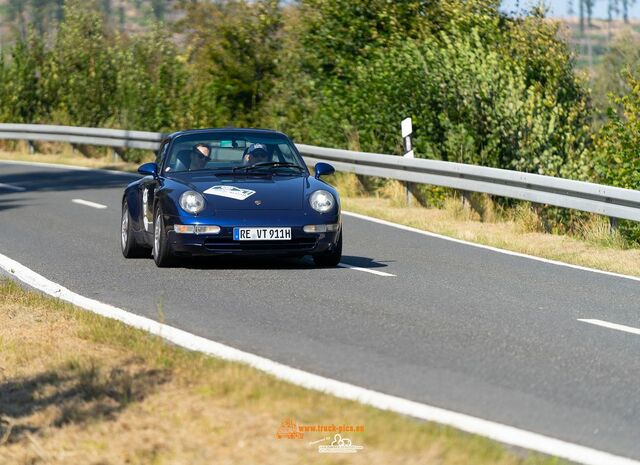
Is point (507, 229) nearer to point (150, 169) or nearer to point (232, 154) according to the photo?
point (232, 154)

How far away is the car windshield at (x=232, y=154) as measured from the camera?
13164mm

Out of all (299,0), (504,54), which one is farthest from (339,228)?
(299,0)

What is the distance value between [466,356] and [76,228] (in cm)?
945

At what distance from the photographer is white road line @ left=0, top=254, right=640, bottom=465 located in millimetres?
5688

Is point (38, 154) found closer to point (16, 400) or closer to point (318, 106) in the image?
point (318, 106)

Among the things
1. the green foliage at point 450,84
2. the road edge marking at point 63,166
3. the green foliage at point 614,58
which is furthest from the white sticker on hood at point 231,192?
the green foliage at point 614,58

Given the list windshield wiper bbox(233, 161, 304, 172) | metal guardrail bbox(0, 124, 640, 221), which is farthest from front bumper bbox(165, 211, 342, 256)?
metal guardrail bbox(0, 124, 640, 221)

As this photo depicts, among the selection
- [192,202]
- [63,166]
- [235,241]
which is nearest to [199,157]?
[192,202]

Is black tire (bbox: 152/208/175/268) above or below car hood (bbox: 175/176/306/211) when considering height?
below

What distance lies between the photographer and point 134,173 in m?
27.0

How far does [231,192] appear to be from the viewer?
1233 centimetres

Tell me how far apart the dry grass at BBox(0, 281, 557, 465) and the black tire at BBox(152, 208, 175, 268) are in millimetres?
4410

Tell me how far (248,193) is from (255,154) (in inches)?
41.2

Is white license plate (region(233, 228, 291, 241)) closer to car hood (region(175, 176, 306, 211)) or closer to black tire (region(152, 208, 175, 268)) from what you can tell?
car hood (region(175, 176, 306, 211))
